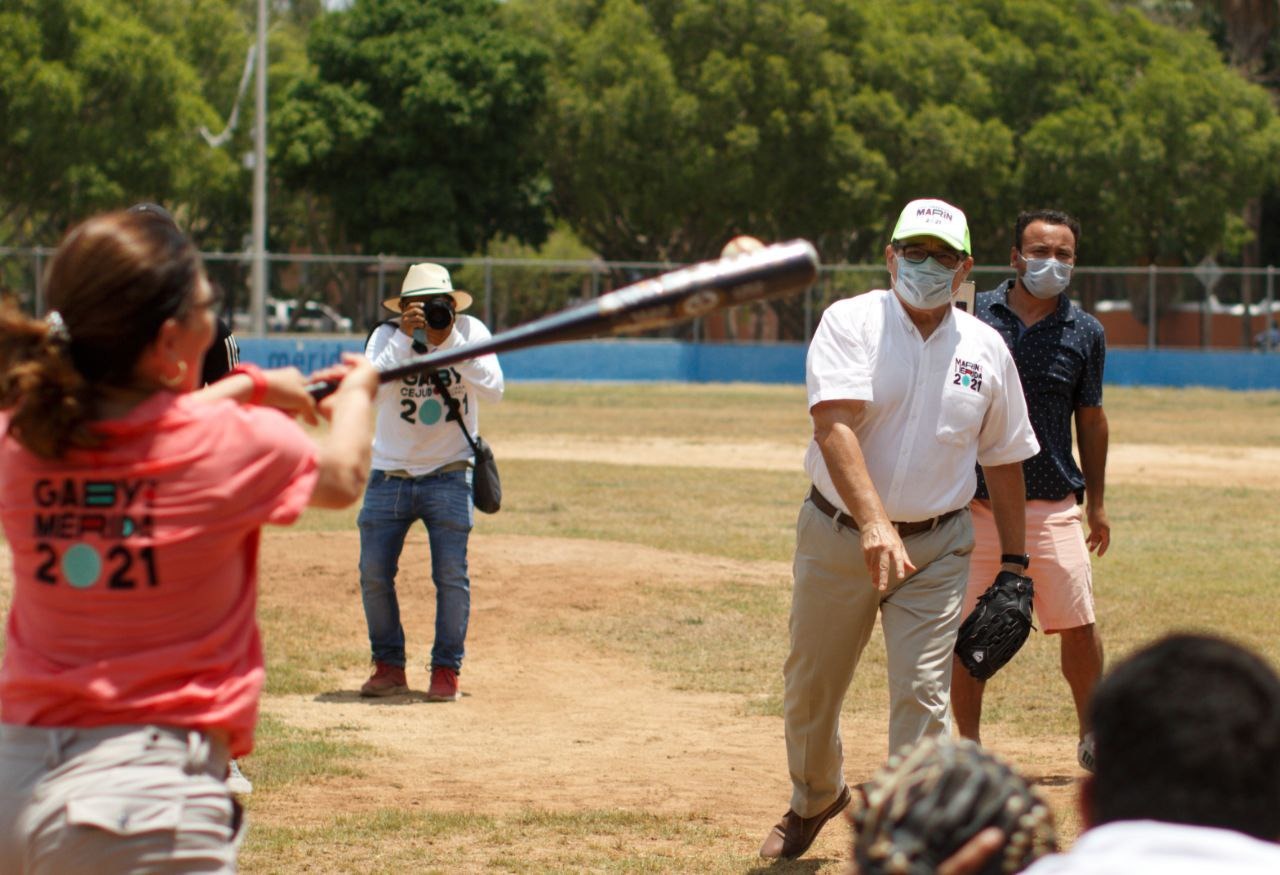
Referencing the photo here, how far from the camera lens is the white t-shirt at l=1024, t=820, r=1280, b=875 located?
217 cm

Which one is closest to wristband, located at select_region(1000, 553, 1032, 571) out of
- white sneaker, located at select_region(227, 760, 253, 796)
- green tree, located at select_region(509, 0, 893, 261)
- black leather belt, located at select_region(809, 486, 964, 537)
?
black leather belt, located at select_region(809, 486, 964, 537)

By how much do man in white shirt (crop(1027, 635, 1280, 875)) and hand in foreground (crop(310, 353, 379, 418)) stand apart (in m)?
1.68

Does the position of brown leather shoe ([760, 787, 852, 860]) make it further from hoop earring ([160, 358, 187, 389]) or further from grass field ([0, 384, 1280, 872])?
hoop earring ([160, 358, 187, 389])

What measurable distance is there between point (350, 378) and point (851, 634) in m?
2.91

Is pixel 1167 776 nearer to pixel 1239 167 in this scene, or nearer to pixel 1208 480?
pixel 1208 480

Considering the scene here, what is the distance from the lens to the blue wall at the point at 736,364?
37.6 meters

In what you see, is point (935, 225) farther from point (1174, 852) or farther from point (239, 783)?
point (1174, 852)

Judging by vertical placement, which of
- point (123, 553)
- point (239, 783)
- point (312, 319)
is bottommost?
point (239, 783)

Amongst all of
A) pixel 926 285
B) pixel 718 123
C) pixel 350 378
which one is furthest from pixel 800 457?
pixel 718 123

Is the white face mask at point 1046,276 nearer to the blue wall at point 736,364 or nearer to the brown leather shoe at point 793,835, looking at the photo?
the brown leather shoe at point 793,835

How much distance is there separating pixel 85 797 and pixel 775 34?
42456mm

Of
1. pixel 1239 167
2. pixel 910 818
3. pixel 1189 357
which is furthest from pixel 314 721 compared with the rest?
pixel 1239 167

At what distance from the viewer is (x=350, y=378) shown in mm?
3434

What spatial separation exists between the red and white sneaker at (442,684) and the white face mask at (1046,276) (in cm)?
371
